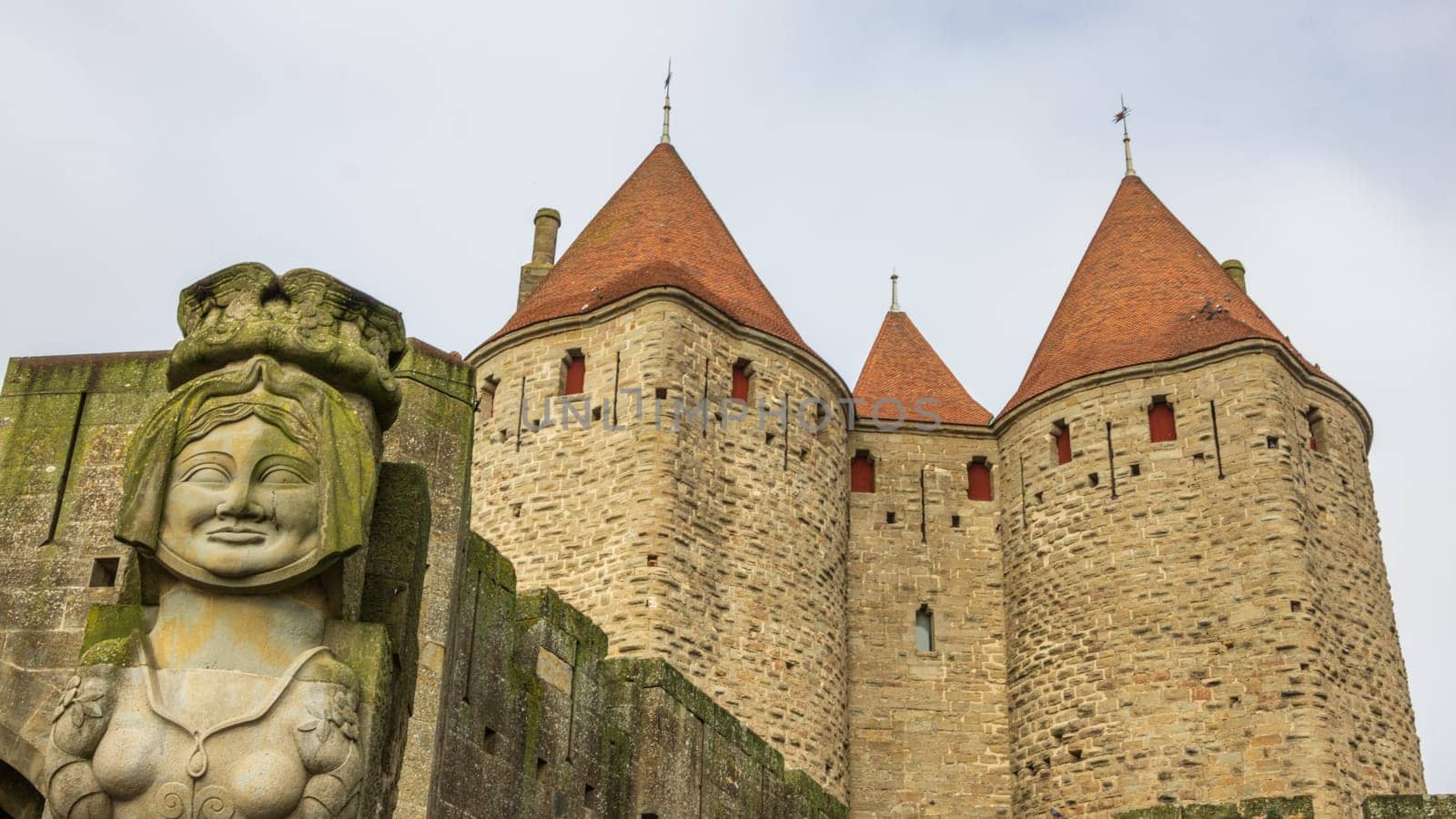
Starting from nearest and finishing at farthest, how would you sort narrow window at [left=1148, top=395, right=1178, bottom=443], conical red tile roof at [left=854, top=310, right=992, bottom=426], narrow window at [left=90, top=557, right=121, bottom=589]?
narrow window at [left=90, top=557, right=121, bottom=589]
narrow window at [left=1148, top=395, right=1178, bottom=443]
conical red tile roof at [left=854, top=310, right=992, bottom=426]

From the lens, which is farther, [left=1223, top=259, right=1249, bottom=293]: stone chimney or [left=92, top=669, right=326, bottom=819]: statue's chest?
[left=1223, top=259, right=1249, bottom=293]: stone chimney

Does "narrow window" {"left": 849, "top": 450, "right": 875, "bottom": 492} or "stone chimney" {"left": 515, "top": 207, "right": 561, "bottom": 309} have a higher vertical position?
"stone chimney" {"left": 515, "top": 207, "right": 561, "bottom": 309}

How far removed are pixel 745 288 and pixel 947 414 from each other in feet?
11.5

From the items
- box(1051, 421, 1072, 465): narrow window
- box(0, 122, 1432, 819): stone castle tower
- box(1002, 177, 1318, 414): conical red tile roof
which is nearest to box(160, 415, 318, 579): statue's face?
box(0, 122, 1432, 819): stone castle tower

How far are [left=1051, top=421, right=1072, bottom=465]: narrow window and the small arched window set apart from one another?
3952 millimetres

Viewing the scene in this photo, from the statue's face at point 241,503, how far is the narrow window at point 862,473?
18215mm

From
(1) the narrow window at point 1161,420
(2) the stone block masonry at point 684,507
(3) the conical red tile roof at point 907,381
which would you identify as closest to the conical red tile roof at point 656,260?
(2) the stone block masonry at point 684,507

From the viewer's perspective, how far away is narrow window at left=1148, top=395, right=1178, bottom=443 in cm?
2059

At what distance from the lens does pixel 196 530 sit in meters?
3.77

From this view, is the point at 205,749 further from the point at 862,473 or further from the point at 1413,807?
the point at 862,473

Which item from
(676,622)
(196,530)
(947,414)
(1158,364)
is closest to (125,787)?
(196,530)

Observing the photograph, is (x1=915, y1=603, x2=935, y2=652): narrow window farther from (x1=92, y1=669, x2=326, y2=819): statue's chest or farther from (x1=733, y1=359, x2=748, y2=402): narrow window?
→ (x1=92, y1=669, x2=326, y2=819): statue's chest

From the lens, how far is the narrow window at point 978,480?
22078 millimetres

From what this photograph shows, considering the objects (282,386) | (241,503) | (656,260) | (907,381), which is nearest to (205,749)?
(241,503)
